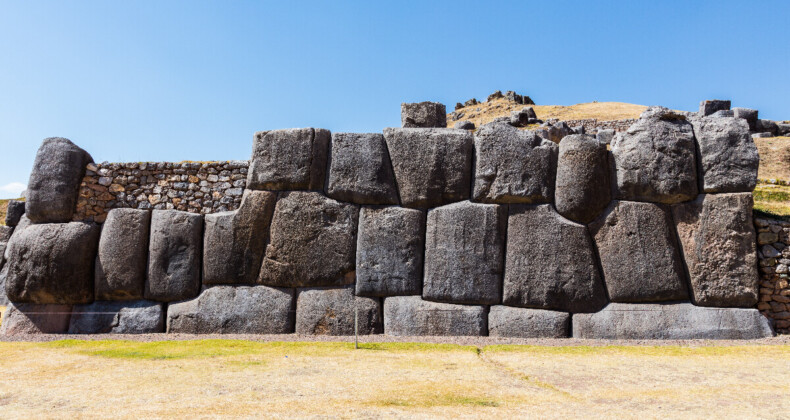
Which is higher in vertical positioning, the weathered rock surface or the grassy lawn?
the weathered rock surface

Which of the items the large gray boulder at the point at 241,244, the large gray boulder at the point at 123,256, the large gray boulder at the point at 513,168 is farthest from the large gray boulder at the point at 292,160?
the large gray boulder at the point at 513,168

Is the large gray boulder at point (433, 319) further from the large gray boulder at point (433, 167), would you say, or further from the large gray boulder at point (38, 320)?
the large gray boulder at point (38, 320)

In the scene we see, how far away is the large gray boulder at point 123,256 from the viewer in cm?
1055

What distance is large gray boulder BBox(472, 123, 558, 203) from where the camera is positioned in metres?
9.83

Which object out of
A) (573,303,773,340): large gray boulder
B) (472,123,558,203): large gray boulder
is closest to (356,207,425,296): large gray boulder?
(472,123,558,203): large gray boulder

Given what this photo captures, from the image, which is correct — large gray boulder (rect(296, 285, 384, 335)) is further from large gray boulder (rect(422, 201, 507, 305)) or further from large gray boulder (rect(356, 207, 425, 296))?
large gray boulder (rect(422, 201, 507, 305))

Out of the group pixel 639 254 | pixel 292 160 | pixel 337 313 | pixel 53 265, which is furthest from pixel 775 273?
pixel 53 265

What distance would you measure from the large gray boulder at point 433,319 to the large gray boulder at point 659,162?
3348 millimetres

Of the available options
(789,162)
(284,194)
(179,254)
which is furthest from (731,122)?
(789,162)

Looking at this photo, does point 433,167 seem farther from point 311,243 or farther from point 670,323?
point 670,323

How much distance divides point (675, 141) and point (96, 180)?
1093 centimetres

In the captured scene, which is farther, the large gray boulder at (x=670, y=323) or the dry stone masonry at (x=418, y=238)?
the dry stone masonry at (x=418, y=238)

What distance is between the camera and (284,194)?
1050 centimetres

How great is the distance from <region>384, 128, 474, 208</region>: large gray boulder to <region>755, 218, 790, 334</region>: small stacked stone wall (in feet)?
16.7
